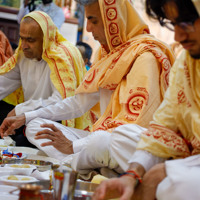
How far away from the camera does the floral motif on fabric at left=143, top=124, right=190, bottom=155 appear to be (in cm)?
161

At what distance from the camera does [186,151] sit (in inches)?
64.3

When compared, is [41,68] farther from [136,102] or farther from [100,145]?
[100,145]

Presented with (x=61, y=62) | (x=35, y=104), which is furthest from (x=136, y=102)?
(x=61, y=62)

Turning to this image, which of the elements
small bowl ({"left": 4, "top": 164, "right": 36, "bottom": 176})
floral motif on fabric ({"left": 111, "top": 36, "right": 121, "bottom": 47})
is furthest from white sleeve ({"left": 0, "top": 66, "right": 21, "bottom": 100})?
small bowl ({"left": 4, "top": 164, "right": 36, "bottom": 176})

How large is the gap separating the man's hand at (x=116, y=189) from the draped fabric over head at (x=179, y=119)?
0.73ft

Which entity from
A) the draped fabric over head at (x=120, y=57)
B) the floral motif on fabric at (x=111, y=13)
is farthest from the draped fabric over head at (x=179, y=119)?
the floral motif on fabric at (x=111, y=13)

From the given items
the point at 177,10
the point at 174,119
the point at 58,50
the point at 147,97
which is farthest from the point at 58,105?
the point at 177,10

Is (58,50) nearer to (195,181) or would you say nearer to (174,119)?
(174,119)

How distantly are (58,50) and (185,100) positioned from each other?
2.31m

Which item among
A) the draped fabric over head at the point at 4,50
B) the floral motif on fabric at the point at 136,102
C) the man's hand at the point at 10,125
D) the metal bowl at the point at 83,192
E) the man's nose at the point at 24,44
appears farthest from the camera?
the draped fabric over head at the point at 4,50

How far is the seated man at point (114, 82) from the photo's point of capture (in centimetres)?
231

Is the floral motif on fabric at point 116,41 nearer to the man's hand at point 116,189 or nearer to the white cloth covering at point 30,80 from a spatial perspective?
the white cloth covering at point 30,80

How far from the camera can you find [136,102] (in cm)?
233

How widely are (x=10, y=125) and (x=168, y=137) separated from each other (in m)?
1.69
